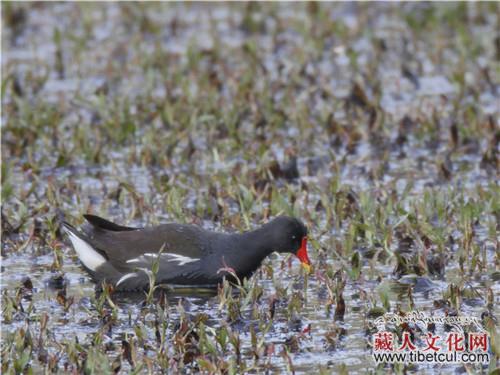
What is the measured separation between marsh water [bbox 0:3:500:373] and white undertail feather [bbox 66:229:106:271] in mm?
180

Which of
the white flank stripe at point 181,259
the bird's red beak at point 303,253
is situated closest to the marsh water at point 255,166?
the bird's red beak at point 303,253

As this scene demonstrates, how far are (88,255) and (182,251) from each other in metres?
0.65

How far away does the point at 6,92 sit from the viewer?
549 inches

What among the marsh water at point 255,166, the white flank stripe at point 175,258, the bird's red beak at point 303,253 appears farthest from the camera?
the bird's red beak at point 303,253

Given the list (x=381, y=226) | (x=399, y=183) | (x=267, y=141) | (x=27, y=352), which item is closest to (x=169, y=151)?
(x=267, y=141)

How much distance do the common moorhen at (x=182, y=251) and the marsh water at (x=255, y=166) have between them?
0.45 ft

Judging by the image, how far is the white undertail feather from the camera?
8.77 meters

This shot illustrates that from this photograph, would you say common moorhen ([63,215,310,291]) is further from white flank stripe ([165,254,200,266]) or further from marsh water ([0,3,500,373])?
marsh water ([0,3,500,373])

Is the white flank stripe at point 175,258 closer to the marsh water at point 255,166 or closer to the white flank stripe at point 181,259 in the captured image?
the white flank stripe at point 181,259

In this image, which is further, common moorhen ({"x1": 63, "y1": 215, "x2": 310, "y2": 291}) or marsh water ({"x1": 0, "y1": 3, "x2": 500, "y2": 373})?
common moorhen ({"x1": 63, "y1": 215, "x2": 310, "y2": 291})

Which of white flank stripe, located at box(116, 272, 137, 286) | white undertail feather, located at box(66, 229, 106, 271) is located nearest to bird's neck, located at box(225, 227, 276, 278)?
white flank stripe, located at box(116, 272, 137, 286)

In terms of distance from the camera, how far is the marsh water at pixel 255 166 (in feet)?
25.3

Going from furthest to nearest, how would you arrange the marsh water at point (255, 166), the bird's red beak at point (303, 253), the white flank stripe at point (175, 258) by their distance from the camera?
the bird's red beak at point (303, 253) → the white flank stripe at point (175, 258) → the marsh water at point (255, 166)

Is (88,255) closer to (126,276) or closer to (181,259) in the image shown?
(126,276)
